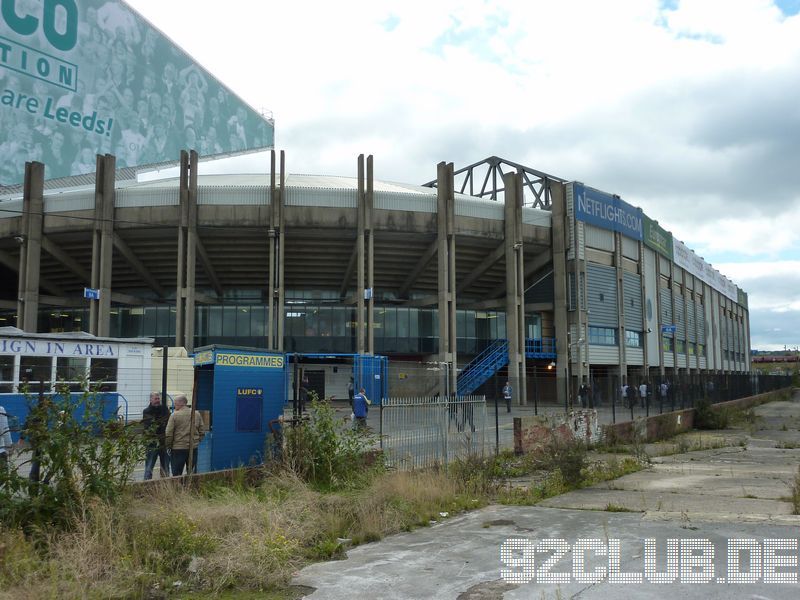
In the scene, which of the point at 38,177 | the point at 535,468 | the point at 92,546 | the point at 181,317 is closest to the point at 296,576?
the point at 92,546

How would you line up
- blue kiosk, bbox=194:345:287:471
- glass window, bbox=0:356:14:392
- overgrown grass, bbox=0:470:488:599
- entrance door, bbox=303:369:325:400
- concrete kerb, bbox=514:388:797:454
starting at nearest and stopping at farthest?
overgrown grass, bbox=0:470:488:599, glass window, bbox=0:356:14:392, blue kiosk, bbox=194:345:287:471, concrete kerb, bbox=514:388:797:454, entrance door, bbox=303:369:325:400

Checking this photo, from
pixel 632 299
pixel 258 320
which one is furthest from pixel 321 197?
pixel 632 299

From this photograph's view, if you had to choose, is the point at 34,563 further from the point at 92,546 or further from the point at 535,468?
the point at 535,468

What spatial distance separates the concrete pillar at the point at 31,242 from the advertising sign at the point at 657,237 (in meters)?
41.8

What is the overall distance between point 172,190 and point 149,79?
1102cm

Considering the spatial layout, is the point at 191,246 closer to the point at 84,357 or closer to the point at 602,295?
the point at 84,357

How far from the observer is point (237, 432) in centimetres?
1183

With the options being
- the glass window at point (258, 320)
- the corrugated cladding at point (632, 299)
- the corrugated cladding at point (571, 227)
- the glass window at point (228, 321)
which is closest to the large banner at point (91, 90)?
the glass window at point (228, 321)

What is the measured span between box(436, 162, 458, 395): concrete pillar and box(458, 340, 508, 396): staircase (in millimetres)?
2986

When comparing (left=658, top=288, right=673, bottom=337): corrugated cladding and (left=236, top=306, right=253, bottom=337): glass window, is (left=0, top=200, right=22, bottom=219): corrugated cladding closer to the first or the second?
(left=236, top=306, right=253, bottom=337): glass window

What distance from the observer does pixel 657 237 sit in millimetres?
56219

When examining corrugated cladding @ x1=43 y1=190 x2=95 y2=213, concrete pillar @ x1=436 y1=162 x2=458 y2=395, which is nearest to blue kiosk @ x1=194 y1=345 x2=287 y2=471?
concrete pillar @ x1=436 y1=162 x2=458 y2=395

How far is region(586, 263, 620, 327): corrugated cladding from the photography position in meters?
46.2

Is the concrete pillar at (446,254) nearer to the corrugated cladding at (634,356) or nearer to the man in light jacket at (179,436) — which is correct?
the corrugated cladding at (634,356)
